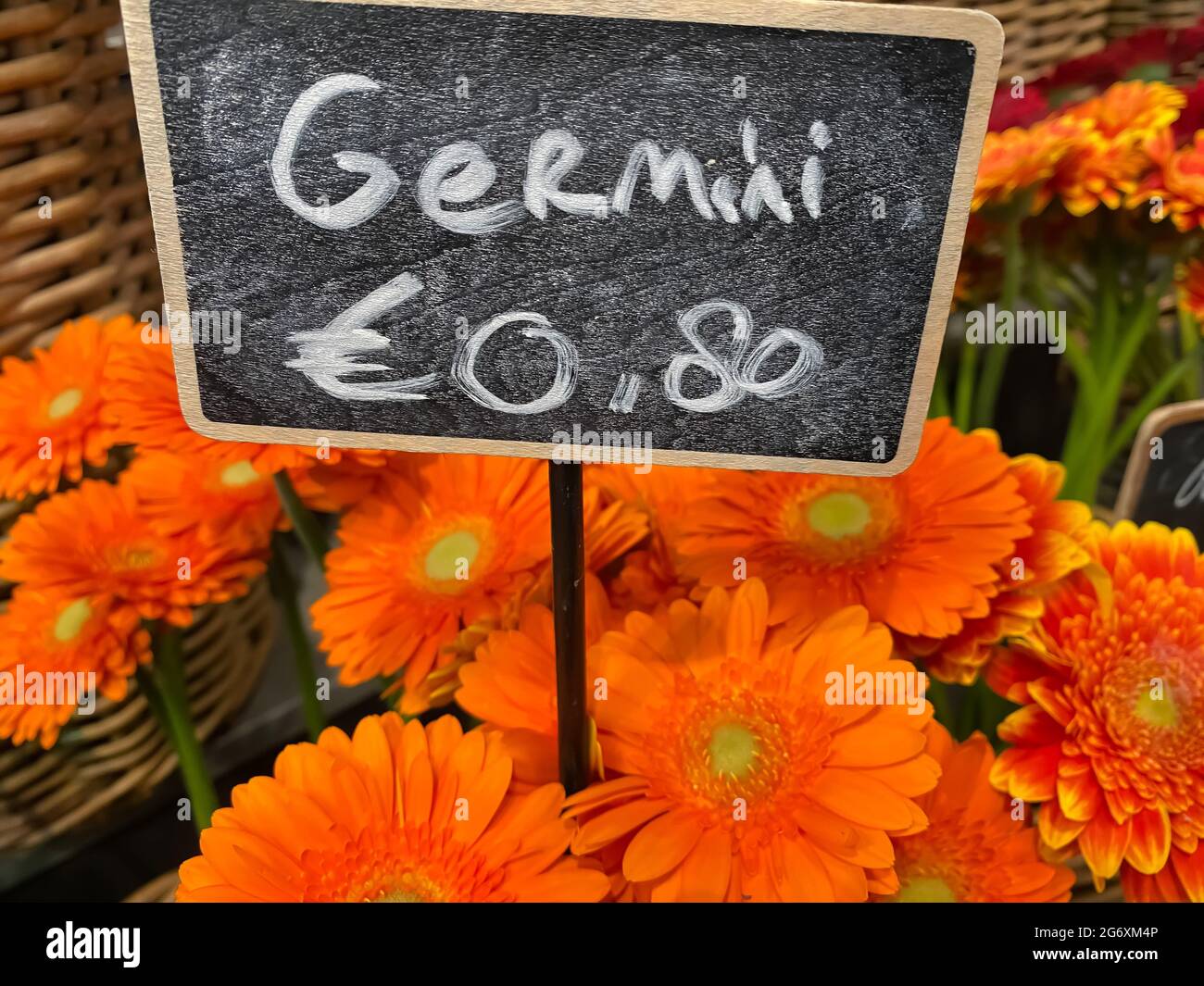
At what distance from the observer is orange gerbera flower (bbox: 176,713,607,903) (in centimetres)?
39

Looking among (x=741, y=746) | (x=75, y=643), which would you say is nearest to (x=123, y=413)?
(x=75, y=643)

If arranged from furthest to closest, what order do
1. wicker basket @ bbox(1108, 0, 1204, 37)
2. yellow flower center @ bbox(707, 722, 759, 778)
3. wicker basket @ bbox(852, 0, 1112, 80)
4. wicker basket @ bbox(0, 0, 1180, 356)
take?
wicker basket @ bbox(1108, 0, 1204, 37), wicker basket @ bbox(852, 0, 1112, 80), wicker basket @ bbox(0, 0, 1180, 356), yellow flower center @ bbox(707, 722, 759, 778)

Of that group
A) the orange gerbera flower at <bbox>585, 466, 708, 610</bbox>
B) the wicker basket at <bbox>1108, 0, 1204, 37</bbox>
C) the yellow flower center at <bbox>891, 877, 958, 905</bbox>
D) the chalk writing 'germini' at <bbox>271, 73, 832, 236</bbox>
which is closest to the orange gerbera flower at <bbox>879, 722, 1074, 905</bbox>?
the yellow flower center at <bbox>891, 877, 958, 905</bbox>

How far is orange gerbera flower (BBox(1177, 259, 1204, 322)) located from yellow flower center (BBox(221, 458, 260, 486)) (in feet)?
1.87

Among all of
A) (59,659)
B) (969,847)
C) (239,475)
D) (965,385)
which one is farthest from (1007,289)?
(59,659)

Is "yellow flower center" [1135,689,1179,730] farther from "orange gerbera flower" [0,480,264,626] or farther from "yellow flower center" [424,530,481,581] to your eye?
"orange gerbera flower" [0,480,264,626]

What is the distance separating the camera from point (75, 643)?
458mm

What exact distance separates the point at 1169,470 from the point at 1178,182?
0.54ft

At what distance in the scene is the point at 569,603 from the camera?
397 mm

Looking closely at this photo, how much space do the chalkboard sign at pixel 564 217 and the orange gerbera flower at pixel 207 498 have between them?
0.11 m

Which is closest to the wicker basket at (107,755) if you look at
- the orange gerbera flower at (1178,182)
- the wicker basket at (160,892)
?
the wicker basket at (160,892)

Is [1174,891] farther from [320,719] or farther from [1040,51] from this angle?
[1040,51]

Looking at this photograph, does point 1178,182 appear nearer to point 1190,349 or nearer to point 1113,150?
point 1113,150

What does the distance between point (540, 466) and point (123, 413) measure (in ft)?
0.66
